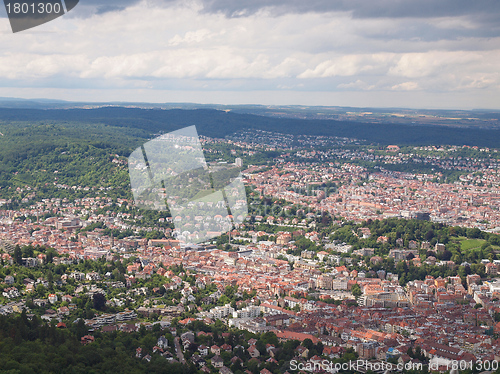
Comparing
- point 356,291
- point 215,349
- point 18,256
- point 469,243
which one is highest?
point 18,256

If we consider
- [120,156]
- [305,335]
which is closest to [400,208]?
[120,156]

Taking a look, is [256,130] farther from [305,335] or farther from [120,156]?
[305,335]

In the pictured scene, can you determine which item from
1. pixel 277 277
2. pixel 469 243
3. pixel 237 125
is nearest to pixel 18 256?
pixel 277 277

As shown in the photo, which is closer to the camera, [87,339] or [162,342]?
[87,339]

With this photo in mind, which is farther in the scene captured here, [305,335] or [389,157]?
[389,157]

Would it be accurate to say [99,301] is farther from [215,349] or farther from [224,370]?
[224,370]

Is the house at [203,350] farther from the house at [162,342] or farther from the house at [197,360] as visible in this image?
the house at [162,342]

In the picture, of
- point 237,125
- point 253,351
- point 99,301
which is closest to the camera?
point 253,351

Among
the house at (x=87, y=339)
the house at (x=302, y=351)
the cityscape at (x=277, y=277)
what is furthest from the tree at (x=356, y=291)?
the house at (x=87, y=339)
